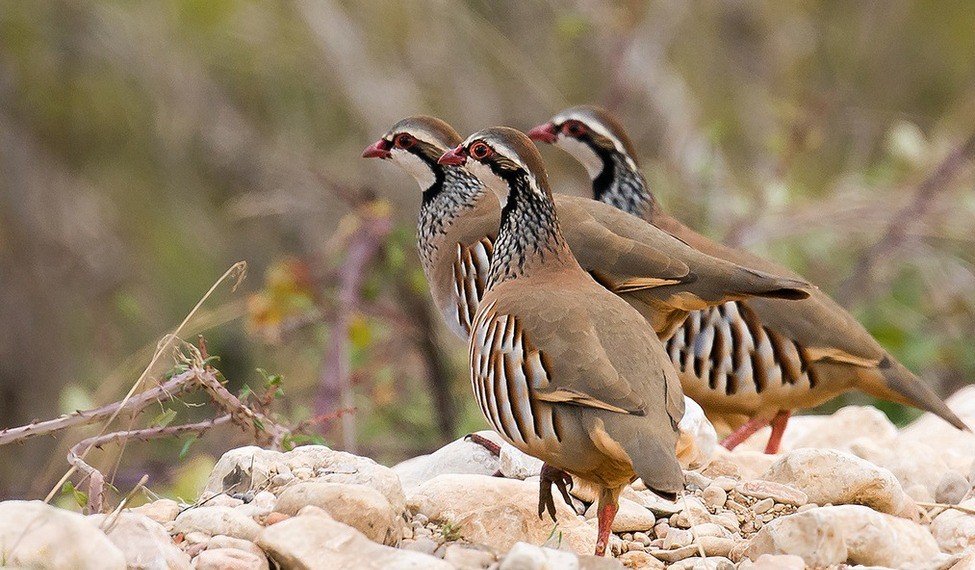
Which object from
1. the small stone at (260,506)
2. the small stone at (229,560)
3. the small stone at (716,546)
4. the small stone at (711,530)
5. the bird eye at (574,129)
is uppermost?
the bird eye at (574,129)

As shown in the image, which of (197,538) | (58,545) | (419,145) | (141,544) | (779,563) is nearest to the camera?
(58,545)

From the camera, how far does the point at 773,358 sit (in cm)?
516

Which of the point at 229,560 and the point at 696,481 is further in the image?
the point at 696,481

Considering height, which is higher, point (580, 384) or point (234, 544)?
point (580, 384)

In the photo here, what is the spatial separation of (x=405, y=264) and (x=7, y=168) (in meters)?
3.54

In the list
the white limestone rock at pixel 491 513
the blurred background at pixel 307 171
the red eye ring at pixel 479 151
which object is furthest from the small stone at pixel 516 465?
the blurred background at pixel 307 171

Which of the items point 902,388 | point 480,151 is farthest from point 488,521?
point 902,388

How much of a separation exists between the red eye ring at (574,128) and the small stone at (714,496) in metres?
2.06

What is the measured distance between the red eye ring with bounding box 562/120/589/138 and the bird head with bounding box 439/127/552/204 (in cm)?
154

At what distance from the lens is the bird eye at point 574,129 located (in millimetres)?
5484

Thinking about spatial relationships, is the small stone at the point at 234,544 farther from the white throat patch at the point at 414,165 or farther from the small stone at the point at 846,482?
the white throat patch at the point at 414,165

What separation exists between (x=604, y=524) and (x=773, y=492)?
0.57 m

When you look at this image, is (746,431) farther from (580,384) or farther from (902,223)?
(902,223)

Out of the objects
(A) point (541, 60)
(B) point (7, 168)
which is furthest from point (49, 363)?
(A) point (541, 60)
